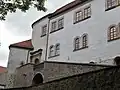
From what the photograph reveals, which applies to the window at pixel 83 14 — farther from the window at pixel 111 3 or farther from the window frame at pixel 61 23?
the window at pixel 111 3

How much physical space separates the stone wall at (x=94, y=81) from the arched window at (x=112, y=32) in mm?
9860

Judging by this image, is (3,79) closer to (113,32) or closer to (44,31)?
(44,31)

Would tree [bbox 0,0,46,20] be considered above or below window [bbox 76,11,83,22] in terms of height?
below

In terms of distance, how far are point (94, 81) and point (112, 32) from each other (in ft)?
39.6

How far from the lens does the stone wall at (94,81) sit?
1250cm

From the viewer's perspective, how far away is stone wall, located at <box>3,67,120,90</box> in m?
12.5

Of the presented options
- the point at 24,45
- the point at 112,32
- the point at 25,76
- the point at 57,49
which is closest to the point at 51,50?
the point at 57,49

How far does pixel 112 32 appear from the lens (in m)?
24.9

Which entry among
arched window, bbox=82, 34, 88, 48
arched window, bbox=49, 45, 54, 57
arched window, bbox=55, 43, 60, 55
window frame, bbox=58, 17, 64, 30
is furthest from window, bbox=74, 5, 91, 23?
arched window, bbox=49, 45, 54, 57

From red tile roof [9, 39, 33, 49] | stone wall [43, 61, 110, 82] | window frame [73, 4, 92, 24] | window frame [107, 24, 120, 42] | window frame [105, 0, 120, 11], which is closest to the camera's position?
stone wall [43, 61, 110, 82]

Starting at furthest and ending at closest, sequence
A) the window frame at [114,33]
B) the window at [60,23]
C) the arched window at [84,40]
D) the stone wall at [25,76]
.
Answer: the window at [60,23] < the stone wall at [25,76] < the arched window at [84,40] < the window frame at [114,33]

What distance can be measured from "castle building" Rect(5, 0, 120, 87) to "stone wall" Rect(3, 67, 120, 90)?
6543 mm

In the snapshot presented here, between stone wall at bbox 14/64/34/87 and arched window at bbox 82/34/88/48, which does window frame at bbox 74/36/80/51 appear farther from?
stone wall at bbox 14/64/34/87

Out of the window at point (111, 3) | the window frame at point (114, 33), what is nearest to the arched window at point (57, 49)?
the window frame at point (114, 33)
